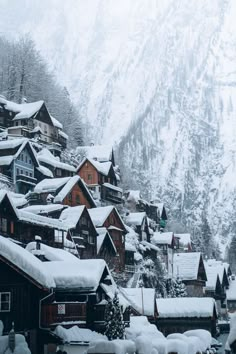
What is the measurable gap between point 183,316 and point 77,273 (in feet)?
73.9

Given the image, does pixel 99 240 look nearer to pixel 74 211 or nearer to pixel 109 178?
pixel 74 211

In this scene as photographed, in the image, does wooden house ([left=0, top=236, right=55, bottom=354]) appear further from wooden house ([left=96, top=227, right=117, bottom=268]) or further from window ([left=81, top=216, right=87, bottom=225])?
wooden house ([left=96, top=227, right=117, bottom=268])

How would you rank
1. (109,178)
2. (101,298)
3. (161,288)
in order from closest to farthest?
(101,298) → (161,288) → (109,178)

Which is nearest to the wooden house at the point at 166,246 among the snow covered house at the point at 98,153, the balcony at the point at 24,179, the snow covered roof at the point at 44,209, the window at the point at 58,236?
the snow covered house at the point at 98,153

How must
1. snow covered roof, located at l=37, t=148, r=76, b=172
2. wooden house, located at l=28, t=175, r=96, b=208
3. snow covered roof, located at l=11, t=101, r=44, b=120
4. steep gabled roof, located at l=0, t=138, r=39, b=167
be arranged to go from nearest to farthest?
wooden house, located at l=28, t=175, r=96, b=208
steep gabled roof, located at l=0, t=138, r=39, b=167
snow covered roof, located at l=37, t=148, r=76, b=172
snow covered roof, located at l=11, t=101, r=44, b=120

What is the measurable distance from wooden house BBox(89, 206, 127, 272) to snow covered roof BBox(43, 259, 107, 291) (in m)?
27.2

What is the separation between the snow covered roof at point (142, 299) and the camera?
43.0 meters

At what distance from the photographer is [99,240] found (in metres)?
55.1

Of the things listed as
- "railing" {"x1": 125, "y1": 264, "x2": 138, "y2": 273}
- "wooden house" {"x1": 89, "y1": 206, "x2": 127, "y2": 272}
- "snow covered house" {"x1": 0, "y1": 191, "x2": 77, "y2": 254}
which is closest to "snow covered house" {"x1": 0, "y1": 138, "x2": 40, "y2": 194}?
"wooden house" {"x1": 89, "y1": 206, "x2": 127, "y2": 272}

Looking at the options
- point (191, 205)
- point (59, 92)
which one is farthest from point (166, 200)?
point (59, 92)

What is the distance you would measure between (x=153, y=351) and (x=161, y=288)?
3619 centimetres

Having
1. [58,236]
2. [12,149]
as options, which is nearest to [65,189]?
[58,236]

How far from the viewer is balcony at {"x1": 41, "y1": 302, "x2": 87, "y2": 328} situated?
90.2 feet

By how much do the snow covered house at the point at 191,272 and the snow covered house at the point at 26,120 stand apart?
24.0 meters
